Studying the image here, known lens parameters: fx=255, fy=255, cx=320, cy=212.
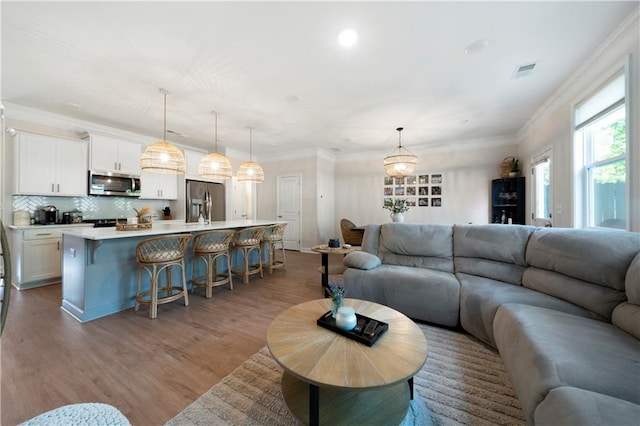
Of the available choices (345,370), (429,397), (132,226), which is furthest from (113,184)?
(429,397)

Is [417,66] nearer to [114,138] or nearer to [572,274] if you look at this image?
[572,274]

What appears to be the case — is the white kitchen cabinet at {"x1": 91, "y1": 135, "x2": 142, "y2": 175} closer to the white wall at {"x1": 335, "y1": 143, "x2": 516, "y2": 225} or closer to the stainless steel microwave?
the stainless steel microwave

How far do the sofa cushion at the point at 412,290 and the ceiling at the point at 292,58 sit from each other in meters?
2.27

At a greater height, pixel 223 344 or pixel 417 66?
pixel 417 66

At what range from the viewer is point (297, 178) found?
675cm

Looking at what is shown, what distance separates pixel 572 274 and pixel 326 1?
2915 millimetres

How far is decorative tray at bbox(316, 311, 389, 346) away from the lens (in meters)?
1.54

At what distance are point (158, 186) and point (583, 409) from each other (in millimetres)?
6352

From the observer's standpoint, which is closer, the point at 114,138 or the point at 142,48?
the point at 142,48

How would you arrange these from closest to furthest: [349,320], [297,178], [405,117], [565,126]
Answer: [349,320] → [565,126] → [405,117] → [297,178]

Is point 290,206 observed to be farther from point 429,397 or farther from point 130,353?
point 429,397

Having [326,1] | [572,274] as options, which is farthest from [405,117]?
[572,274]

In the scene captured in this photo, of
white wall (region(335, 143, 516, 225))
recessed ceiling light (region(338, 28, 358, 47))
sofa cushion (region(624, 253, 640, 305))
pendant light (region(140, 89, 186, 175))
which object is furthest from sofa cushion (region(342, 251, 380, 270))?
white wall (region(335, 143, 516, 225))

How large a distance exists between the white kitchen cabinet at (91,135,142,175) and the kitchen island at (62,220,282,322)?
2.04 m
